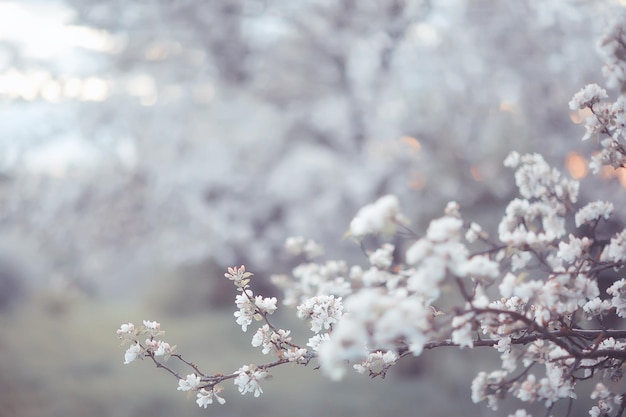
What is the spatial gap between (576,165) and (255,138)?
1.59 m

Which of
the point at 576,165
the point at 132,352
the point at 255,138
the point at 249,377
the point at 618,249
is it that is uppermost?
the point at 255,138

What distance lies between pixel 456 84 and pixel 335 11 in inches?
29.1

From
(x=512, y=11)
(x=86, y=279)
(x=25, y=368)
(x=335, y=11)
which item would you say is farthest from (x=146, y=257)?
(x=512, y=11)

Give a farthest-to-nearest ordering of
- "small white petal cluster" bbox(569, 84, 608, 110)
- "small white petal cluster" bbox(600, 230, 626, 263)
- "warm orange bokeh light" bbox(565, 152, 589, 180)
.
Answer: "warm orange bokeh light" bbox(565, 152, 589, 180) < "small white petal cluster" bbox(569, 84, 608, 110) < "small white petal cluster" bbox(600, 230, 626, 263)

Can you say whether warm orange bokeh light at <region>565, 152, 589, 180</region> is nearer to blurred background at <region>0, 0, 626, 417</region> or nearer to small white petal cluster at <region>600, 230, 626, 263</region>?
blurred background at <region>0, 0, 626, 417</region>

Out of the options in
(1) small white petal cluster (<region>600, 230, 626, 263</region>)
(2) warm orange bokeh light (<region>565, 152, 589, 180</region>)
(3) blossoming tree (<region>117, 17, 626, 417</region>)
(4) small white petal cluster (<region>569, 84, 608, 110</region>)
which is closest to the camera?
(3) blossoming tree (<region>117, 17, 626, 417</region>)

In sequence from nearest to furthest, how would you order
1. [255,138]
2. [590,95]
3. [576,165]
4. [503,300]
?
[590,95], [503,300], [576,165], [255,138]

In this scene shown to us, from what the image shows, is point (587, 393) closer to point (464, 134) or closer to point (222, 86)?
point (464, 134)

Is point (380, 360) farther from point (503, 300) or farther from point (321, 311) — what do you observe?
point (503, 300)

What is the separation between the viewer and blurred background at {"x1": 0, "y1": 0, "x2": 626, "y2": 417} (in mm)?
2623

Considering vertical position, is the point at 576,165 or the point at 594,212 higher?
the point at 576,165

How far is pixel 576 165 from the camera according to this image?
2578mm

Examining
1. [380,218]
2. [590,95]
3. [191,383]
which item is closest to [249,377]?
[191,383]

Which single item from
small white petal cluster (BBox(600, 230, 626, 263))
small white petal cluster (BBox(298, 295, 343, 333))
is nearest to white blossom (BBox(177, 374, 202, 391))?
small white petal cluster (BBox(298, 295, 343, 333))
